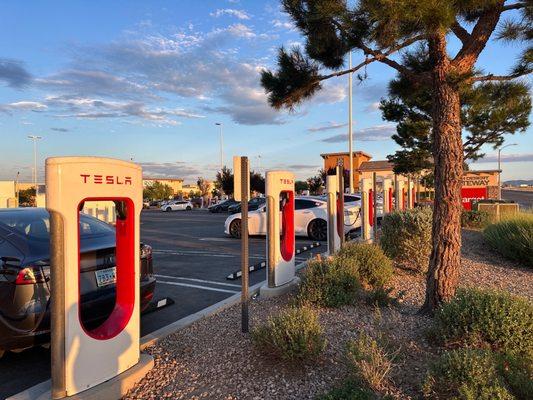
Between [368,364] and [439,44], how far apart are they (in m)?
3.59

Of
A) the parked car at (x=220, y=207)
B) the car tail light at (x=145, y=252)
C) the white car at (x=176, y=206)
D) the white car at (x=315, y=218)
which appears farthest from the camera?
the white car at (x=176, y=206)

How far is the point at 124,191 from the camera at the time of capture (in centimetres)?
359

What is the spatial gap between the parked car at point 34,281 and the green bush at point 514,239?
7.27 m

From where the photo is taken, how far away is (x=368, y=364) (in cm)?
324

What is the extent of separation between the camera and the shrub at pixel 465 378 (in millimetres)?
2844

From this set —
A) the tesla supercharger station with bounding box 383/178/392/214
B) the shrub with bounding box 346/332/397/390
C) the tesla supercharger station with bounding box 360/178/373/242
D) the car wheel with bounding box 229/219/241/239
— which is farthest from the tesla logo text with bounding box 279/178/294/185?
the car wheel with bounding box 229/219/241/239

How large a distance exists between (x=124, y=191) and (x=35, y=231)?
1596mm

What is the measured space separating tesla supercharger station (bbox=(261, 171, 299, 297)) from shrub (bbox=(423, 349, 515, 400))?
3.17m

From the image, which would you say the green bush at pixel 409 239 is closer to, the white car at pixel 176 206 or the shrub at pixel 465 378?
the shrub at pixel 465 378

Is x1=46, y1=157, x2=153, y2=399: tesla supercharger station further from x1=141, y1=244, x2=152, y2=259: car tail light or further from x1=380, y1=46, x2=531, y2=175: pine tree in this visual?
x1=380, y1=46, x2=531, y2=175: pine tree

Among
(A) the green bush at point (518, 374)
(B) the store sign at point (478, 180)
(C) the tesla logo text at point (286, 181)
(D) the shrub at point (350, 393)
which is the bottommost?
(D) the shrub at point (350, 393)

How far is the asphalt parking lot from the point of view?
4.22 meters

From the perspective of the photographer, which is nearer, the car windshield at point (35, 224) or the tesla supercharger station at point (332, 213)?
the car windshield at point (35, 224)

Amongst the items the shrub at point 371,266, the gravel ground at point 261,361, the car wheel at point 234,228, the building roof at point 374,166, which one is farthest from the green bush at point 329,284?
the building roof at point 374,166
